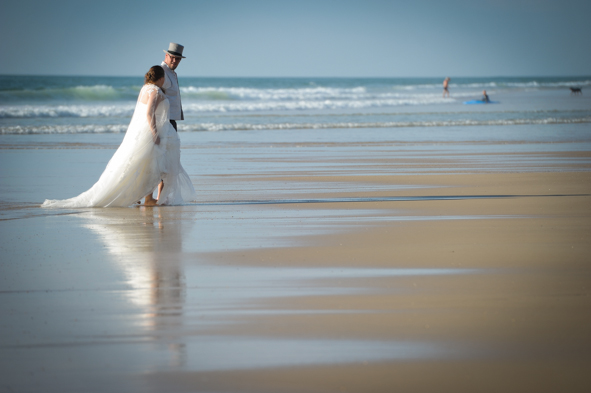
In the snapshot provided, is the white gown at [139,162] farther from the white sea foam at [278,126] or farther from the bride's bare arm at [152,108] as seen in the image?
the white sea foam at [278,126]

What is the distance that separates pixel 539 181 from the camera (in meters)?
9.18

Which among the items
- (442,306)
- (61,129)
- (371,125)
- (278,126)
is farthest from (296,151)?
(442,306)

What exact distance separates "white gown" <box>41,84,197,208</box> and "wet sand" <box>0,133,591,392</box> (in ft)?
0.82

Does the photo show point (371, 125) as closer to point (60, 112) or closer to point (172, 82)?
point (172, 82)

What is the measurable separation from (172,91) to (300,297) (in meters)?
4.24

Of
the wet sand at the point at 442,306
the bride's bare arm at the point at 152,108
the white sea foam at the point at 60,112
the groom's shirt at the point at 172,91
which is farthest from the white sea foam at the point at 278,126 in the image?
the wet sand at the point at 442,306

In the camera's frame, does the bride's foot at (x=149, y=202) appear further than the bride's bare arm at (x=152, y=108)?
Yes

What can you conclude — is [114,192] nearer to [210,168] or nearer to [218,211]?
[218,211]

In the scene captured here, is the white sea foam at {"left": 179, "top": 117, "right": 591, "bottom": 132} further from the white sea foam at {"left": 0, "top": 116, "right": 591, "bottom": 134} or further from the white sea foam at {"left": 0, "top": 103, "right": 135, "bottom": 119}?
the white sea foam at {"left": 0, "top": 103, "right": 135, "bottom": 119}

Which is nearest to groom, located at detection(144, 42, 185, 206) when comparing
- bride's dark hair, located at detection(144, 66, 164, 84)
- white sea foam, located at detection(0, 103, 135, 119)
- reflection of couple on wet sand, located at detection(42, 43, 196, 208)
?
reflection of couple on wet sand, located at detection(42, 43, 196, 208)

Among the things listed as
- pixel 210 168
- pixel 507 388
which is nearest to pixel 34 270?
pixel 507 388

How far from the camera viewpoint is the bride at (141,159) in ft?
23.5

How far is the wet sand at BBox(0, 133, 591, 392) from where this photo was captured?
2.92 metres

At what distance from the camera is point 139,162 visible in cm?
717
